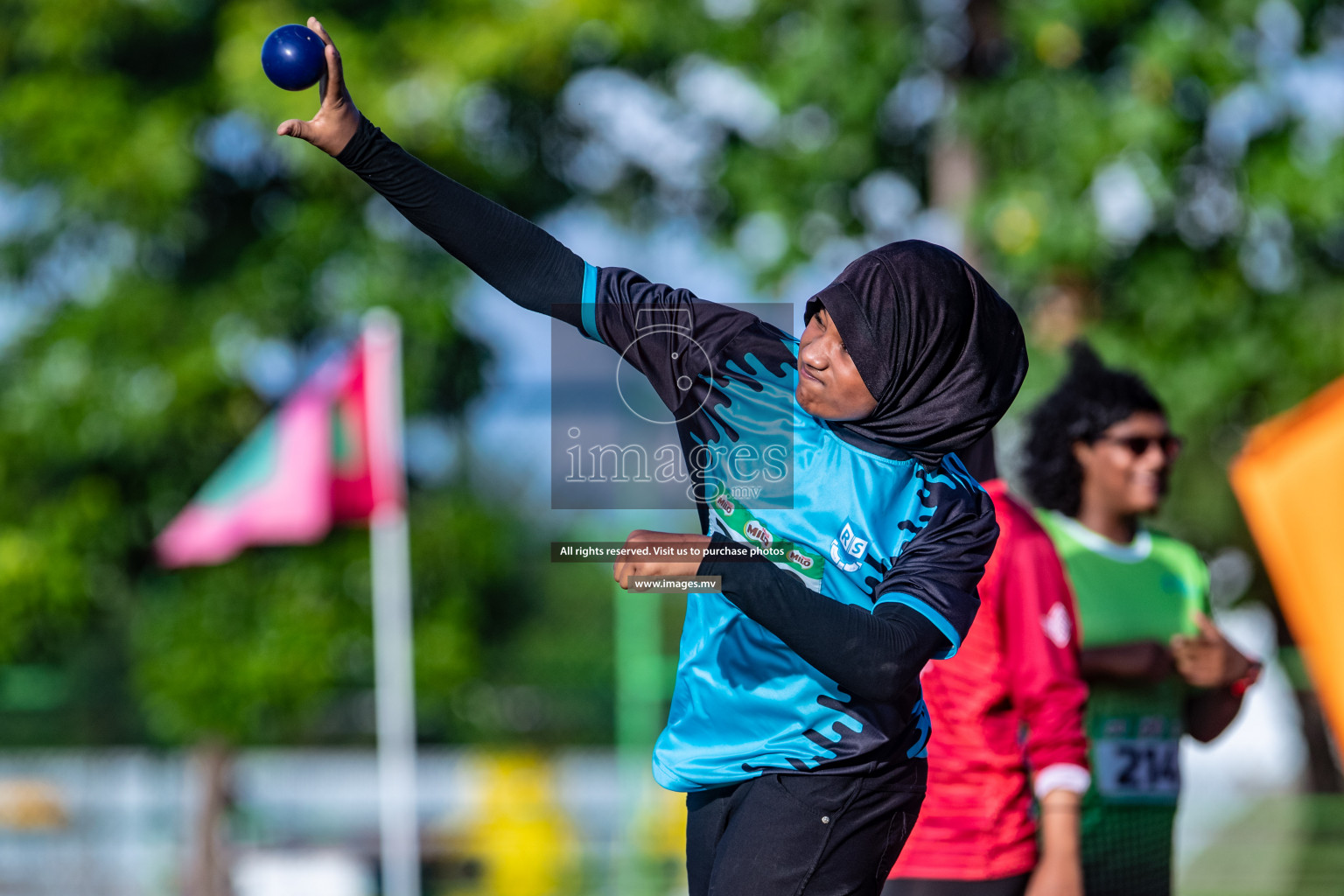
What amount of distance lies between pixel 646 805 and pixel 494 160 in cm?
478

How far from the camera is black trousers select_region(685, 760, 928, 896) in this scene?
209 cm

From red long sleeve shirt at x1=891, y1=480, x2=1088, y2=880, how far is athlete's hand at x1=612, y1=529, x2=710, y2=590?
4.54 ft

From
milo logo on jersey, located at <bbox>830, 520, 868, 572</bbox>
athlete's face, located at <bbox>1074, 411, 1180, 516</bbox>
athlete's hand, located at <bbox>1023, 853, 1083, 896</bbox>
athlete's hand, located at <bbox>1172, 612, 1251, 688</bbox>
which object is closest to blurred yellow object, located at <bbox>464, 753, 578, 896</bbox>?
athlete's face, located at <bbox>1074, 411, 1180, 516</bbox>

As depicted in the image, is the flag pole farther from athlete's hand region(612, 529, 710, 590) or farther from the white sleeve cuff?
athlete's hand region(612, 529, 710, 590)

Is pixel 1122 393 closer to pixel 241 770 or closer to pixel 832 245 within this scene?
pixel 832 245

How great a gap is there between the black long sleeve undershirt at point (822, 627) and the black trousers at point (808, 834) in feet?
0.92

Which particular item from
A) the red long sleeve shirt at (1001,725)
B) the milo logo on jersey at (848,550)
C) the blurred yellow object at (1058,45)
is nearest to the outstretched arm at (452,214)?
the milo logo on jersey at (848,550)

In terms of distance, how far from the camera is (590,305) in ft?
7.68

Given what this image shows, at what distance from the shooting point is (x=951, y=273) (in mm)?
2104

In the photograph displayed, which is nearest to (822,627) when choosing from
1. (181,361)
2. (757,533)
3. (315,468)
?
(757,533)

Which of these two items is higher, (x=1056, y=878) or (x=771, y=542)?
(x=771, y=542)

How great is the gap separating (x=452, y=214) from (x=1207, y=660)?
2231mm

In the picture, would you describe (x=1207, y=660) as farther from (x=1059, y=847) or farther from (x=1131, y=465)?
(x=1059, y=847)

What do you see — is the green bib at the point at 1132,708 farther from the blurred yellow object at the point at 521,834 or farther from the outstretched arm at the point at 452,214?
the blurred yellow object at the point at 521,834
